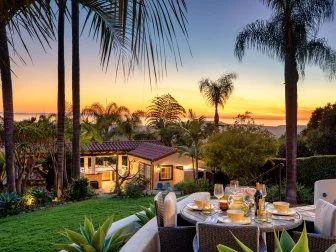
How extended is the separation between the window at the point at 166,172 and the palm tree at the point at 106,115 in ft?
34.0

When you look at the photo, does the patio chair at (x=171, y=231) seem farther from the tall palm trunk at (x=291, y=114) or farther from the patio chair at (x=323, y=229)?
the tall palm trunk at (x=291, y=114)

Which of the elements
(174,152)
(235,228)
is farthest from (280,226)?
(174,152)

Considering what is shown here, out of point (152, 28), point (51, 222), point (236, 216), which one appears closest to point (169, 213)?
point (236, 216)

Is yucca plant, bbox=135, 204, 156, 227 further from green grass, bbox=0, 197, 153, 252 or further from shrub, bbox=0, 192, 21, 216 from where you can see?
shrub, bbox=0, 192, 21, 216

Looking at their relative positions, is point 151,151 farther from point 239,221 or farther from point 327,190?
point 239,221

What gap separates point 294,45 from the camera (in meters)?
10.4

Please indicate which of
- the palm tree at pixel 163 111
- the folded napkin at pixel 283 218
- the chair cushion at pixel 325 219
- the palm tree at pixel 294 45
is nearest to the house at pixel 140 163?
the palm tree at pixel 163 111

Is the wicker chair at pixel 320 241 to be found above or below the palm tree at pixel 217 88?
below

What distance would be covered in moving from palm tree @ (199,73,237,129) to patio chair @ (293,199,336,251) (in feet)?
64.4

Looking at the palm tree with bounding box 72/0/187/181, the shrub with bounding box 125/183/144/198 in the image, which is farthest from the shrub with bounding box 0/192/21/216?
the palm tree with bounding box 72/0/187/181

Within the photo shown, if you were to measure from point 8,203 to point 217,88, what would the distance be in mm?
16173

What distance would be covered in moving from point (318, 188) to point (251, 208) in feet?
8.36

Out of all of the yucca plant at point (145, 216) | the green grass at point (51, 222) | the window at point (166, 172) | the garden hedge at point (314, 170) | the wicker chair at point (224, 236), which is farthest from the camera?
the window at point (166, 172)

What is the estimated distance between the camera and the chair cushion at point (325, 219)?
3793 millimetres
